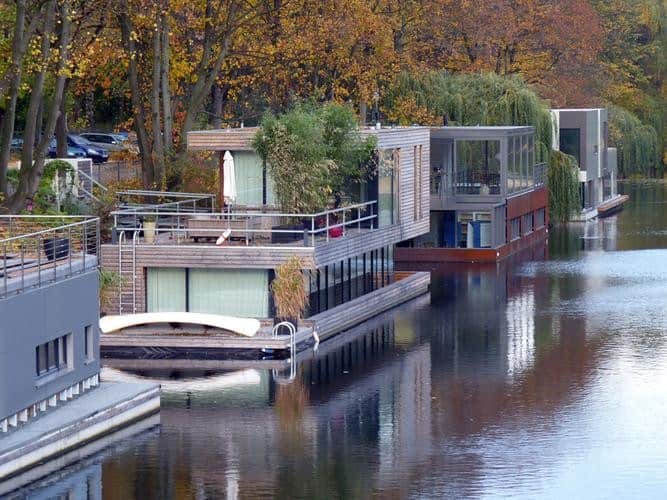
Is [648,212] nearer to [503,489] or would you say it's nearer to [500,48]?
[500,48]

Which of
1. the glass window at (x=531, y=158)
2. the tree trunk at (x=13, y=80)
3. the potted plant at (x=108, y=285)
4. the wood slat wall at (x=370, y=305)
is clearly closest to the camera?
the potted plant at (x=108, y=285)

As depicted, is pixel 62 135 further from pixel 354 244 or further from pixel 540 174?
pixel 540 174

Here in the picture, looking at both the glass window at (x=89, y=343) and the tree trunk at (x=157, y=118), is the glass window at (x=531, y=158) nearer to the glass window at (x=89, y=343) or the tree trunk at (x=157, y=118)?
the tree trunk at (x=157, y=118)

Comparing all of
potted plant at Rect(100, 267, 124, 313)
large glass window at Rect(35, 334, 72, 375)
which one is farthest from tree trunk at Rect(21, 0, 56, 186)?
large glass window at Rect(35, 334, 72, 375)

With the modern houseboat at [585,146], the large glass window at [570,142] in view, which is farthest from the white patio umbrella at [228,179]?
the large glass window at [570,142]

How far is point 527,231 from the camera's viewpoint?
60344 mm

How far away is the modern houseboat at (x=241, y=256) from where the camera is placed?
35625mm

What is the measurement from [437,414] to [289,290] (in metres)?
7.72

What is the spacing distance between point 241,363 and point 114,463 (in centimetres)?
908

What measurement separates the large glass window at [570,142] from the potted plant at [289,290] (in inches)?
1548

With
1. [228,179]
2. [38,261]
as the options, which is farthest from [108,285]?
[38,261]

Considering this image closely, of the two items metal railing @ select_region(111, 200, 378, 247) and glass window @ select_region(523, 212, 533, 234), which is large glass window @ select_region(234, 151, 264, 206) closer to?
metal railing @ select_region(111, 200, 378, 247)

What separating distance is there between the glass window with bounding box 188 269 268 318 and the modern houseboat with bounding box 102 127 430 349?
23mm

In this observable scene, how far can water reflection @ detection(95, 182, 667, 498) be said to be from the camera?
2347cm
